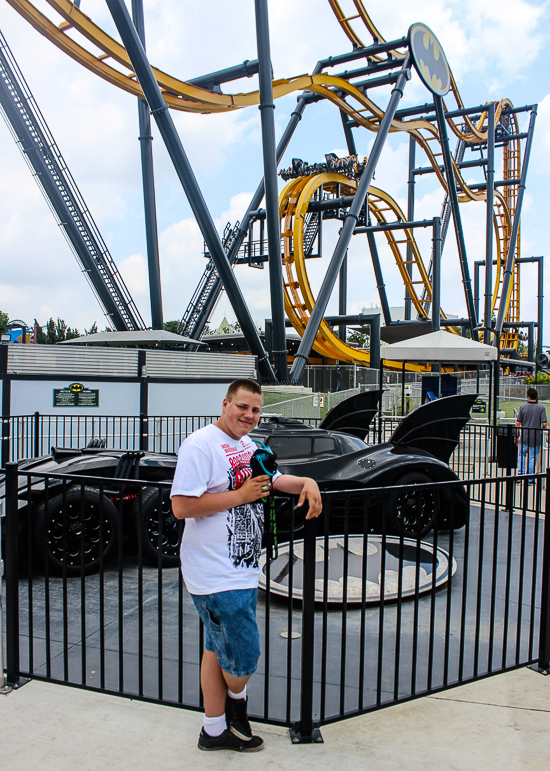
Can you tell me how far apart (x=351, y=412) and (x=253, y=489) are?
656 cm

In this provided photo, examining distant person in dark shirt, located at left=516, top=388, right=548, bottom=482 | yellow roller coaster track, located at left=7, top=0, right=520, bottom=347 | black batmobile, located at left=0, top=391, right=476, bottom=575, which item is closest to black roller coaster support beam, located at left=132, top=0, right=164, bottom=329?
yellow roller coaster track, located at left=7, top=0, right=520, bottom=347

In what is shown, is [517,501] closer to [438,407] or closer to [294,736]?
[438,407]

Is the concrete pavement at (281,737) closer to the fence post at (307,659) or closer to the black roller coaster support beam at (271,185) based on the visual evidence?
the fence post at (307,659)

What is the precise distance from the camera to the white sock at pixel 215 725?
251 cm

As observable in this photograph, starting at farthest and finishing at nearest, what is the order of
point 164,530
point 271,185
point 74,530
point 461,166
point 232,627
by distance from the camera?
point 461,166 < point 271,185 < point 164,530 < point 74,530 < point 232,627

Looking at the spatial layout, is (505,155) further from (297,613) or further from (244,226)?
(297,613)

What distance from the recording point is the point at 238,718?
8.30ft

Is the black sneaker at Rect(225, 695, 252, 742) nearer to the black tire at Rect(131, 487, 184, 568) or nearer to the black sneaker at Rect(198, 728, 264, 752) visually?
the black sneaker at Rect(198, 728, 264, 752)

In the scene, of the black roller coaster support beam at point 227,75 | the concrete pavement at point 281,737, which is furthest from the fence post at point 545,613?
the black roller coaster support beam at point 227,75

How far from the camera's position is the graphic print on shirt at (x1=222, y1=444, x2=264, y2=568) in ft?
7.95

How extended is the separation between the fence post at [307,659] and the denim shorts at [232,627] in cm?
37

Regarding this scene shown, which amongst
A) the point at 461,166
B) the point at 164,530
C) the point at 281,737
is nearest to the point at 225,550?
the point at 281,737

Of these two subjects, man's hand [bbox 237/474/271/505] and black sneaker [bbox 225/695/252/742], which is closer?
man's hand [bbox 237/474/271/505]

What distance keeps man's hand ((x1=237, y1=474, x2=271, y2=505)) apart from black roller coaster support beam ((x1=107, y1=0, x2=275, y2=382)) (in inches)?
576
